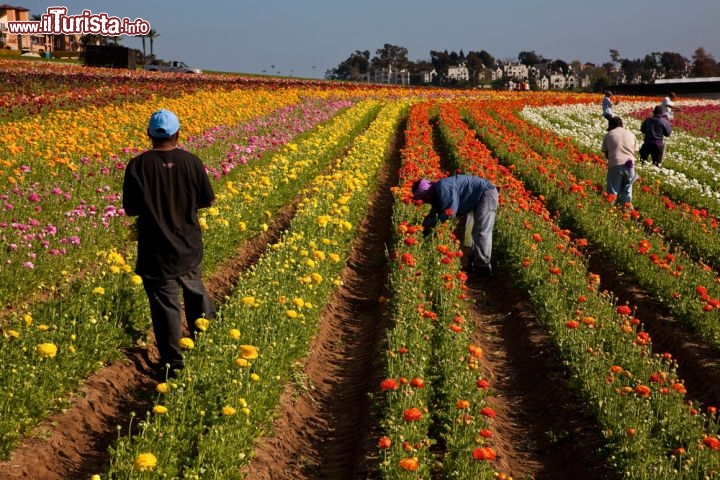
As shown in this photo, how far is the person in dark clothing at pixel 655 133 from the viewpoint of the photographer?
1784 centimetres

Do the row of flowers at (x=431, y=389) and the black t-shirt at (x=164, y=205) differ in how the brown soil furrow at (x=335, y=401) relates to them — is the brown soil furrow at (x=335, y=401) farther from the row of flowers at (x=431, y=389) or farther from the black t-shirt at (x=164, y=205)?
the black t-shirt at (x=164, y=205)

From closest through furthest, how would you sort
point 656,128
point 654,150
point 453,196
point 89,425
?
point 89,425, point 453,196, point 656,128, point 654,150

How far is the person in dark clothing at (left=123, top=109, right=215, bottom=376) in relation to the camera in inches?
242

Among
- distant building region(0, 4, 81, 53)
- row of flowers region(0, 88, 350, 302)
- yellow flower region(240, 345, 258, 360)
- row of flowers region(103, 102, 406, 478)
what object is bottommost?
row of flowers region(103, 102, 406, 478)

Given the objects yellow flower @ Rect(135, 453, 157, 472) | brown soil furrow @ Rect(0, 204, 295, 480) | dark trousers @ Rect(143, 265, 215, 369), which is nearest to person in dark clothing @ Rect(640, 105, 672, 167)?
dark trousers @ Rect(143, 265, 215, 369)

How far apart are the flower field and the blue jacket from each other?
0.52 meters

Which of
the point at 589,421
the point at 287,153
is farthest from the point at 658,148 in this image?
the point at 589,421

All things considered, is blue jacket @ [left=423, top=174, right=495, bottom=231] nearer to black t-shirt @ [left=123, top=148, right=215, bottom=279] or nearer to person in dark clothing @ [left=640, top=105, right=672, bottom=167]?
black t-shirt @ [left=123, top=148, right=215, bottom=279]

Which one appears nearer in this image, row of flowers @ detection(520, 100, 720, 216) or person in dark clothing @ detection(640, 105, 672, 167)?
row of flowers @ detection(520, 100, 720, 216)

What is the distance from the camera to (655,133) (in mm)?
18312

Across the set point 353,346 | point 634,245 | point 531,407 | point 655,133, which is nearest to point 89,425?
point 353,346

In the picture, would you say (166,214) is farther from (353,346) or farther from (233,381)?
(353,346)

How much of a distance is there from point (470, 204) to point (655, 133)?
386 inches

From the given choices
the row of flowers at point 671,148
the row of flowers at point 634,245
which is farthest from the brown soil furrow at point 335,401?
the row of flowers at point 671,148
